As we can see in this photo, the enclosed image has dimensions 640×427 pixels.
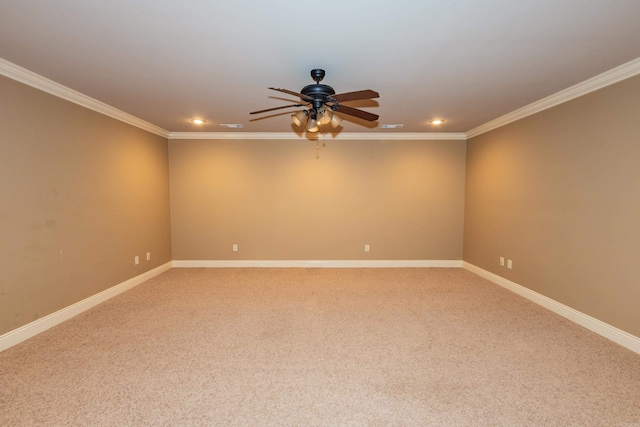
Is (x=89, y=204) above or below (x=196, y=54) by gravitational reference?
below

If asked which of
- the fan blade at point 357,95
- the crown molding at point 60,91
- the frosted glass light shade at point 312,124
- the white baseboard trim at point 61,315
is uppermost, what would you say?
the crown molding at point 60,91

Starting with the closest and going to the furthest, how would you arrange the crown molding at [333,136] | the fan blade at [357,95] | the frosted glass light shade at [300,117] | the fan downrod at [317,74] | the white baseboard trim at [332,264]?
the fan blade at [357,95]
the fan downrod at [317,74]
the frosted glass light shade at [300,117]
the crown molding at [333,136]
the white baseboard trim at [332,264]

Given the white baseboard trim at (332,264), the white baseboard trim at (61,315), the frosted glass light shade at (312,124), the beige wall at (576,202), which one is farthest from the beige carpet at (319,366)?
the frosted glass light shade at (312,124)

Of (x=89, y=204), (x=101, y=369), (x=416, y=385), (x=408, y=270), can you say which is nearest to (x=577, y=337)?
(x=416, y=385)

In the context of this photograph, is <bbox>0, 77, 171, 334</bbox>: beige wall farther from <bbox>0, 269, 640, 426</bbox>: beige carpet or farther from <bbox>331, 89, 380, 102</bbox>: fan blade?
<bbox>331, 89, 380, 102</bbox>: fan blade

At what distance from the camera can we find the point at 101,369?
2203mm

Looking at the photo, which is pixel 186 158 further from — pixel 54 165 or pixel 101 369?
pixel 101 369

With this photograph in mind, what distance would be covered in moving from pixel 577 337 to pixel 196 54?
4261 mm

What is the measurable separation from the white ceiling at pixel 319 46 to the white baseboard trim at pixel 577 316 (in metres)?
2.37

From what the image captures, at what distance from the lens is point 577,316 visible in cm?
300

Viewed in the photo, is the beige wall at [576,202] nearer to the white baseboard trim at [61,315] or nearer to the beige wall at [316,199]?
the beige wall at [316,199]

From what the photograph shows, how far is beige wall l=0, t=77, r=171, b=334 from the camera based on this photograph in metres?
2.52

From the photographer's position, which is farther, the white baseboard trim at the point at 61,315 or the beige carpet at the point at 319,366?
the white baseboard trim at the point at 61,315

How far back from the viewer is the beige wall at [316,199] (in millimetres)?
5152
